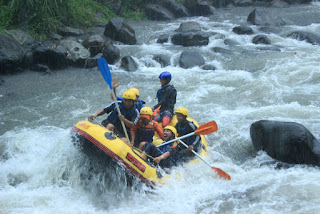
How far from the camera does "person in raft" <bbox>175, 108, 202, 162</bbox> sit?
5.02m

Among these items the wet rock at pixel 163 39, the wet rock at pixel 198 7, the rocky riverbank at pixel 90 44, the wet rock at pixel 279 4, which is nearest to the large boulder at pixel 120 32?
the rocky riverbank at pixel 90 44

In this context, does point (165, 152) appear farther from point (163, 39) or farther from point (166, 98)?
point (163, 39)

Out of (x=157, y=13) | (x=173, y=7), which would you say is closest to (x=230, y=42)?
(x=157, y=13)

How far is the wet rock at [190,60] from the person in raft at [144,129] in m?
6.03

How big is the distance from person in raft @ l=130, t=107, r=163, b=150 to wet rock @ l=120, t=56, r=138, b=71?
576cm

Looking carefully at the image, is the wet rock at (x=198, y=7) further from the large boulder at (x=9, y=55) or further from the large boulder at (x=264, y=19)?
the large boulder at (x=9, y=55)

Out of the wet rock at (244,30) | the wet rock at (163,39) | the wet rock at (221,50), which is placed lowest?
the wet rock at (221,50)

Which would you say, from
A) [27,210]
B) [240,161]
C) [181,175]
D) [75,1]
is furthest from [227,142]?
[75,1]

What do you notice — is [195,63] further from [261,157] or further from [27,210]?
[27,210]

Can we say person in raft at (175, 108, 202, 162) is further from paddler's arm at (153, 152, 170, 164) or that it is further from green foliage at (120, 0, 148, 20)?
green foliage at (120, 0, 148, 20)

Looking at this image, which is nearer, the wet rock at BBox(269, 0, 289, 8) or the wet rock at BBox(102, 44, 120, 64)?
the wet rock at BBox(102, 44, 120, 64)

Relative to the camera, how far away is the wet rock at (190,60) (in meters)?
10.9

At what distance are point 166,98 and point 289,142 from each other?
6.75 feet

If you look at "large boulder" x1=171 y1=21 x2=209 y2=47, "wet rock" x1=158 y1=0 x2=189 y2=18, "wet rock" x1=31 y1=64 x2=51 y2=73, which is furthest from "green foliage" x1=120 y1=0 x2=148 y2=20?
"wet rock" x1=31 y1=64 x2=51 y2=73
